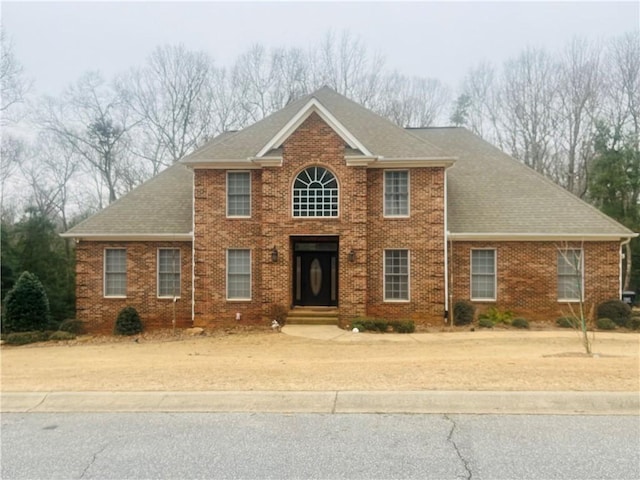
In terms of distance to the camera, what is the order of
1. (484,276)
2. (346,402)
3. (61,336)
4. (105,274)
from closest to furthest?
(346,402) → (61,336) → (484,276) → (105,274)

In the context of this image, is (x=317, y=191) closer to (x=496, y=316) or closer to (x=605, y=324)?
(x=496, y=316)

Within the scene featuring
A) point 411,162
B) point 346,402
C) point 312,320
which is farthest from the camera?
point 411,162

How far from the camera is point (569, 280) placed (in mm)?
17125

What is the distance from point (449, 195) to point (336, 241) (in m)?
Result: 5.15

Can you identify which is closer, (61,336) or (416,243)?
(61,336)

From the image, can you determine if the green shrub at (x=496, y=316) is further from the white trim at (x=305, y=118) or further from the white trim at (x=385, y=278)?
the white trim at (x=305, y=118)

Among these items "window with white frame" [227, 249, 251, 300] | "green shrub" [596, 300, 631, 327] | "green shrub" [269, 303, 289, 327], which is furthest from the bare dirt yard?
"window with white frame" [227, 249, 251, 300]

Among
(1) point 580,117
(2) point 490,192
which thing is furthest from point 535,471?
(1) point 580,117

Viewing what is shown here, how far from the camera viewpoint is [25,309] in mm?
17047

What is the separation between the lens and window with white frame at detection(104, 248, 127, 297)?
1831cm

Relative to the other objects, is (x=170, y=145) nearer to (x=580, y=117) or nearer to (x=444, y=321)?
(x=444, y=321)

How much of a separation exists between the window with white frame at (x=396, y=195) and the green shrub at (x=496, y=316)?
14.6ft

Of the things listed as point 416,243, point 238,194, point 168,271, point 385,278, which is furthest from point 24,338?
point 416,243

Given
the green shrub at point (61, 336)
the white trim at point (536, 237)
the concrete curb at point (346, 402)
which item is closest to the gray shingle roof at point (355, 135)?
the white trim at point (536, 237)
